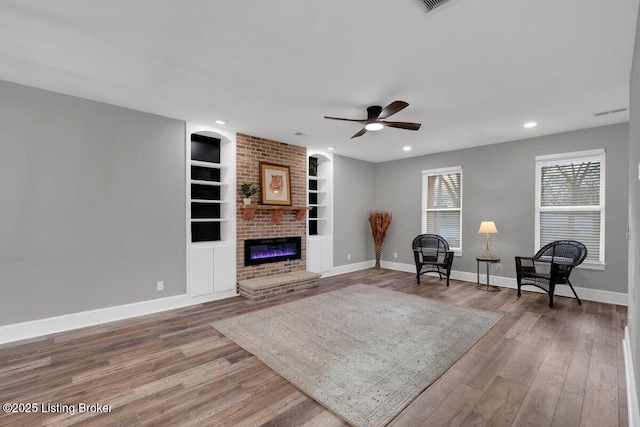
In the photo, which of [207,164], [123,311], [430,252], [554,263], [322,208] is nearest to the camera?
[123,311]

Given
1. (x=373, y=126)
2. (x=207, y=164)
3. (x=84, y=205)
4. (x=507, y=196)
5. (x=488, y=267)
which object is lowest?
(x=488, y=267)

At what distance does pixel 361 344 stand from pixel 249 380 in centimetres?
119

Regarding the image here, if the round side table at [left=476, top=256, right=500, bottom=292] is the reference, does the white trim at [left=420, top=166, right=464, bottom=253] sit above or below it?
above

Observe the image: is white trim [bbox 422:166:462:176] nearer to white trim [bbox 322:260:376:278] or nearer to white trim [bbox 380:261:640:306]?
white trim [bbox 380:261:640:306]

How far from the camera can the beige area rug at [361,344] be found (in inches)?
85.7

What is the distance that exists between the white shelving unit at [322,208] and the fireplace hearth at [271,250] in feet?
1.79

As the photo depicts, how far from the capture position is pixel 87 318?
3.48m

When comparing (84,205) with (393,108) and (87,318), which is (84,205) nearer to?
(87,318)

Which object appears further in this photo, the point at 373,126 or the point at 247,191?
the point at 247,191

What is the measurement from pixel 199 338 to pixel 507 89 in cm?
433

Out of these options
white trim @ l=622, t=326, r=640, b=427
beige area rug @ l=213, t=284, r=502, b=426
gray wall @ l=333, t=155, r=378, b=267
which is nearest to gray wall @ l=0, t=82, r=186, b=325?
beige area rug @ l=213, t=284, r=502, b=426

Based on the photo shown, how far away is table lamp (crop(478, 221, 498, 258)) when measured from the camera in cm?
513

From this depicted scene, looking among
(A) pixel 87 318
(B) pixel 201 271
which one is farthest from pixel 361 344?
(A) pixel 87 318

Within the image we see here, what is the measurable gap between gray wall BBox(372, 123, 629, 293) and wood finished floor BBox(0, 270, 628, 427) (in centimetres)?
149
